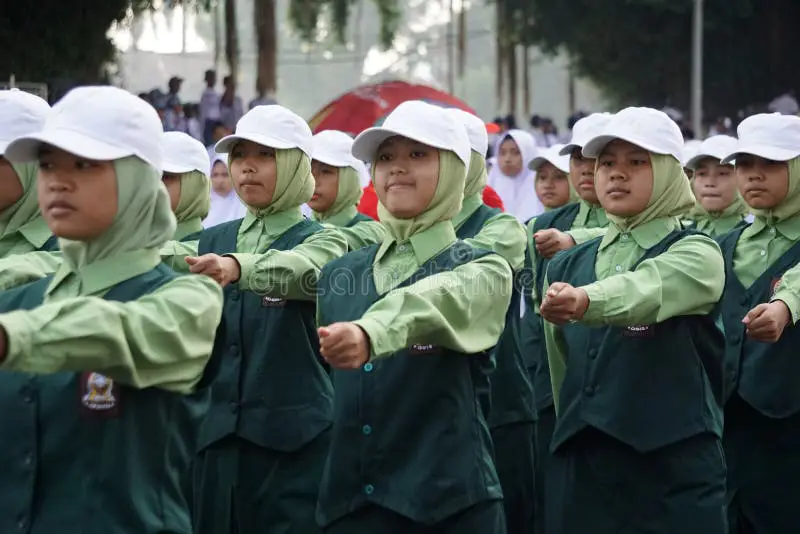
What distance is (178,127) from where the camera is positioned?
17.9m

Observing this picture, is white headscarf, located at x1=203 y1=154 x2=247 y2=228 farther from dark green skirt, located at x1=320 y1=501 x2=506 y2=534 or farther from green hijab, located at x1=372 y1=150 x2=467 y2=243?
dark green skirt, located at x1=320 y1=501 x2=506 y2=534

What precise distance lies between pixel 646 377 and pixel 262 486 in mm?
1804

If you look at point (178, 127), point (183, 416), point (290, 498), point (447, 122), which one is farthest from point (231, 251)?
point (178, 127)

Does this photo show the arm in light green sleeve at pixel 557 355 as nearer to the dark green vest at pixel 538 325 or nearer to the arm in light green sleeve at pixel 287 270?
the arm in light green sleeve at pixel 287 270

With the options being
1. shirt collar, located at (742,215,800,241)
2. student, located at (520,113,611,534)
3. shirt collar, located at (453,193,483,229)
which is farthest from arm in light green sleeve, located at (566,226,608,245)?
shirt collar, located at (742,215,800,241)

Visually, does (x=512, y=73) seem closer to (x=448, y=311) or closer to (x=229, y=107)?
(x=229, y=107)

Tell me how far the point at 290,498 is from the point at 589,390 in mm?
1484

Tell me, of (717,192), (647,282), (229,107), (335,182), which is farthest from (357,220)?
(229,107)


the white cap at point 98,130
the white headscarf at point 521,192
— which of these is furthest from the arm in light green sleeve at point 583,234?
the white headscarf at point 521,192

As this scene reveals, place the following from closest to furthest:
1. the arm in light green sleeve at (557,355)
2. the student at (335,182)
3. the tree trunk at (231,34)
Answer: the arm in light green sleeve at (557,355) < the student at (335,182) < the tree trunk at (231,34)

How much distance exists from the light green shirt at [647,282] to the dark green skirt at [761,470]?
144 cm

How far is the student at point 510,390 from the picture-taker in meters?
7.73

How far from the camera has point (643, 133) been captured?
231 inches

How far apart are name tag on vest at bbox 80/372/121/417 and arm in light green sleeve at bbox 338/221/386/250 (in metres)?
3.12
